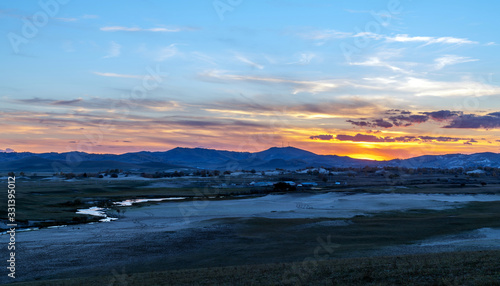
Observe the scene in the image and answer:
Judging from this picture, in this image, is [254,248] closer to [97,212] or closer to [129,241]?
[129,241]

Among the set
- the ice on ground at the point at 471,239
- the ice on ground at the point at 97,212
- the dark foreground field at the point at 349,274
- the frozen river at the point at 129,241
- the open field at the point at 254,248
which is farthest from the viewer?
the ice on ground at the point at 97,212

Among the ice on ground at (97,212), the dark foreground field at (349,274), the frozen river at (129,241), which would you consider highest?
the dark foreground field at (349,274)

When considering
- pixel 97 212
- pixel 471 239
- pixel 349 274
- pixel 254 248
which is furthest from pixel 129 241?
pixel 97 212

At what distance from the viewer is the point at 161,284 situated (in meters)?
18.6

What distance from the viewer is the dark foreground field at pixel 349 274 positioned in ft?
51.7

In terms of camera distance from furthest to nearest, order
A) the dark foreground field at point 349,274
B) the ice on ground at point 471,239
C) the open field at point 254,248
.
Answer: the ice on ground at point 471,239 → the open field at point 254,248 → the dark foreground field at point 349,274

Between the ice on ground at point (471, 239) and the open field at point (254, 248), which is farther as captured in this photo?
the ice on ground at point (471, 239)

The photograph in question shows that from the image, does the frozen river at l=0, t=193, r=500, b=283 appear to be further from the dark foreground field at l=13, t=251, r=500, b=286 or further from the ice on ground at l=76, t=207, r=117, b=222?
the dark foreground field at l=13, t=251, r=500, b=286

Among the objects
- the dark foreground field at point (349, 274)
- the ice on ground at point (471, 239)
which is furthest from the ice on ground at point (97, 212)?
the ice on ground at point (471, 239)

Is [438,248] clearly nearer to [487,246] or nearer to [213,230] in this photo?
[487,246]

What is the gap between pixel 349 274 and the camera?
1784 cm

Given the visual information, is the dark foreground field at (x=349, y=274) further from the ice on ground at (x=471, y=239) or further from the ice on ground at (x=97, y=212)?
the ice on ground at (x=97, y=212)

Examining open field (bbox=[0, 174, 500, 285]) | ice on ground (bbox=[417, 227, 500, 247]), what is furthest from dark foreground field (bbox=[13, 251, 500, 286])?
ice on ground (bbox=[417, 227, 500, 247])

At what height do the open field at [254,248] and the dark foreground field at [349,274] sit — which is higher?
the dark foreground field at [349,274]
